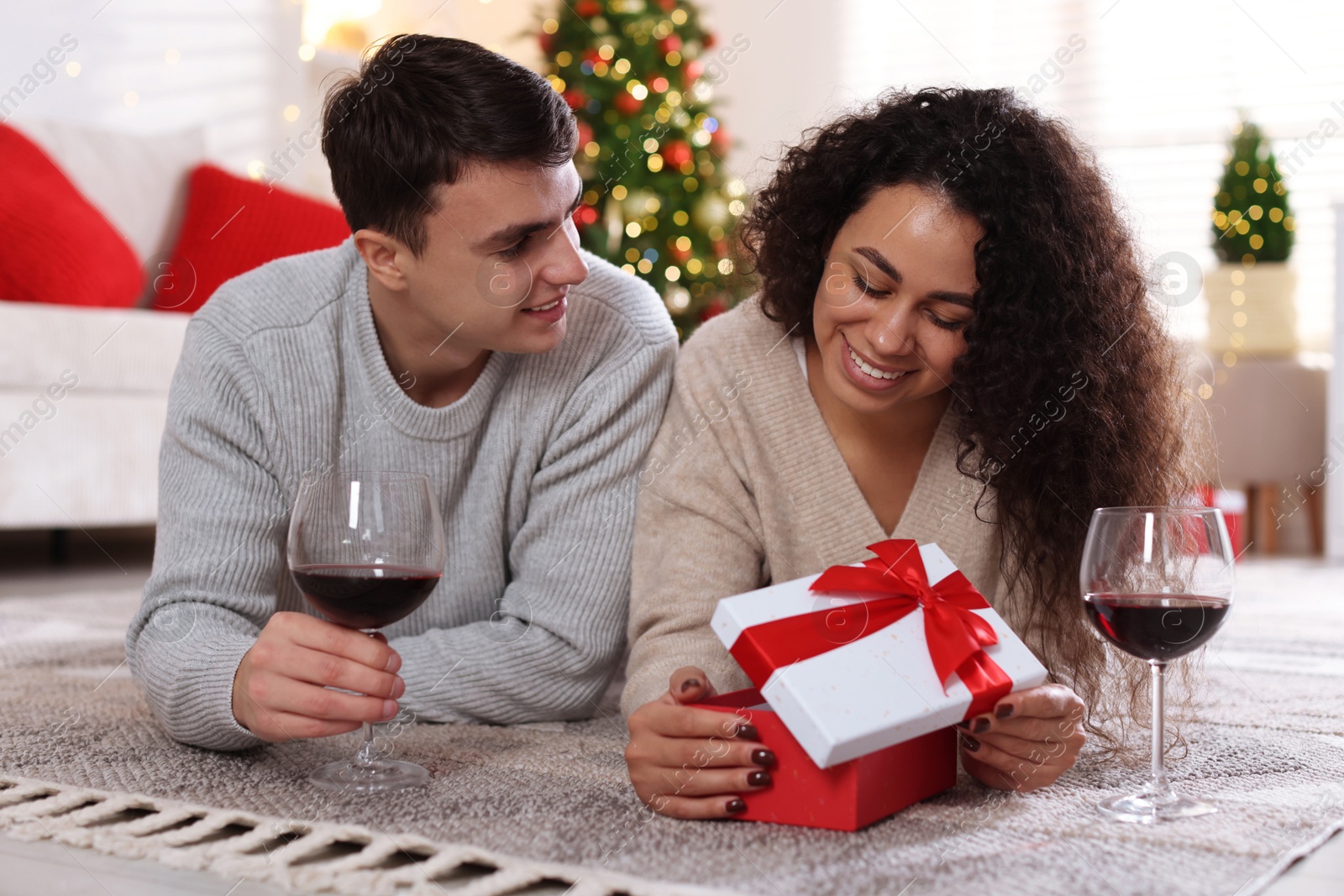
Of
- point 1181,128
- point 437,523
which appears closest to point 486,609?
point 437,523

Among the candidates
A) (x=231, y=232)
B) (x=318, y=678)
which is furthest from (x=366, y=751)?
(x=231, y=232)

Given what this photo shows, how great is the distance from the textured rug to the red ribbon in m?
0.11

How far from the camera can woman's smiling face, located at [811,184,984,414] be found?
1.16 meters

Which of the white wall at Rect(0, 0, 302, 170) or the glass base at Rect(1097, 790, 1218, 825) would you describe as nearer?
the glass base at Rect(1097, 790, 1218, 825)

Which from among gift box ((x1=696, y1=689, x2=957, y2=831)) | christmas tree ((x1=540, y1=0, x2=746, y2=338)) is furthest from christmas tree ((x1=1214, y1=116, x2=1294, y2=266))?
gift box ((x1=696, y1=689, x2=957, y2=831))

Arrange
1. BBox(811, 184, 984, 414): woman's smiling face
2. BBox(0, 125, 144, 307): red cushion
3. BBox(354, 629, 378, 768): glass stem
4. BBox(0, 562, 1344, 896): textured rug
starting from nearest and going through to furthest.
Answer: BBox(0, 562, 1344, 896): textured rug → BBox(354, 629, 378, 768): glass stem → BBox(811, 184, 984, 414): woman's smiling face → BBox(0, 125, 144, 307): red cushion

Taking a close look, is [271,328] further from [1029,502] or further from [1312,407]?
[1312,407]

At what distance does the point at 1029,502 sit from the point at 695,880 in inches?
23.2

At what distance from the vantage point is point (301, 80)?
421cm

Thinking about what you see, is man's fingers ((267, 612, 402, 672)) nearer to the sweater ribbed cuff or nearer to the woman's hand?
the sweater ribbed cuff

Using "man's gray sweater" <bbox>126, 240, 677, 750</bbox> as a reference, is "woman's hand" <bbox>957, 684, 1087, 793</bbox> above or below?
below

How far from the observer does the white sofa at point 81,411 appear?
2.50 m

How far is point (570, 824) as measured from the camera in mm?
924

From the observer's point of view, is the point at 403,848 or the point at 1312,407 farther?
the point at 1312,407
